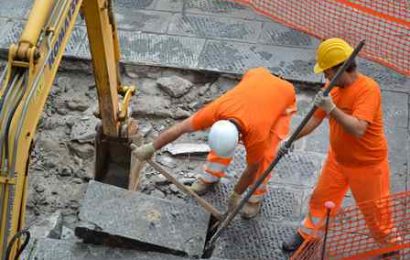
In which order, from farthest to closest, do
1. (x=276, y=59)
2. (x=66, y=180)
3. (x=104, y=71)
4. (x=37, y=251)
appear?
(x=276, y=59), (x=66, y=180), (x=104, y=71), (x=37, y=251)

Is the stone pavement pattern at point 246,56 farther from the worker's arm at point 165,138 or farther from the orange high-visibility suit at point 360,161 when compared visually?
the worker's arm at point 165,138

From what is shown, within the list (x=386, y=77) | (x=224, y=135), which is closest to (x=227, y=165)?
(x=224, y=135)

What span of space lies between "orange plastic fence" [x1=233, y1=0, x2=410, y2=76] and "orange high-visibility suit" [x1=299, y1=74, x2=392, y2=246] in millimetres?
3032

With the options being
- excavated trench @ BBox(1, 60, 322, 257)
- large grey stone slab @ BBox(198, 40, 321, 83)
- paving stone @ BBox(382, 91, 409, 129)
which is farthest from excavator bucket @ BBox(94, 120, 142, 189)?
paving stone @ BBox(382, 91, 409, 129)

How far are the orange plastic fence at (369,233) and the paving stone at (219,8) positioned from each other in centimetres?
444

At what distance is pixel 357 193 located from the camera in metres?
6.22

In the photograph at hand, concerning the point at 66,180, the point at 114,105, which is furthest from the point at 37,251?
the point at 66,180

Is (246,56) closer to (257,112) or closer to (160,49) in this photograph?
(160,49)

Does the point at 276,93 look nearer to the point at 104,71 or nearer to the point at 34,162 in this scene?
the point at 104,71

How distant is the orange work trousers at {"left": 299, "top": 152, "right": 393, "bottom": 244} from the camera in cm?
586

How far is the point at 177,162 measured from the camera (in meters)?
7.82

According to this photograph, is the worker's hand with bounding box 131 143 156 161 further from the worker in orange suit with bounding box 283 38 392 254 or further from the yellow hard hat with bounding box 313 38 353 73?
the yellow hard hat with bounding box 313 38 353 73

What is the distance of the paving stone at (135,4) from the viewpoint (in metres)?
9.93

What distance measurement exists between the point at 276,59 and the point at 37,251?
4.40 m
